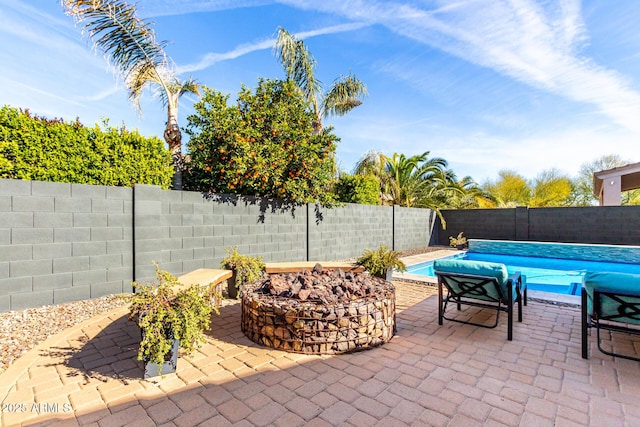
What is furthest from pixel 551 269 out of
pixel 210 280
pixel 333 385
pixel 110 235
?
pixel 110 235

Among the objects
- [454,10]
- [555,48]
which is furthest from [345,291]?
[555,48]

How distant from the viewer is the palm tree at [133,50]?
20.1 feet

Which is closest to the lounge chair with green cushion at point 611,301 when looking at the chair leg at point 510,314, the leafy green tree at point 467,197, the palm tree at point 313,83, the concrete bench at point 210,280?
the chair leg at point 510,314

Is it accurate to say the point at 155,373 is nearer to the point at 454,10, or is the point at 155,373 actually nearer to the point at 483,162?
the point at 454,10

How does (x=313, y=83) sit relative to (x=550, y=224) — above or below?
above

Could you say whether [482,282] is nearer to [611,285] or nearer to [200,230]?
[611,285]

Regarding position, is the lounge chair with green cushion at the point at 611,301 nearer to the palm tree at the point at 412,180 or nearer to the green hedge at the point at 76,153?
the green hedge at the point at 76,153

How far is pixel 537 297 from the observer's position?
516 cm

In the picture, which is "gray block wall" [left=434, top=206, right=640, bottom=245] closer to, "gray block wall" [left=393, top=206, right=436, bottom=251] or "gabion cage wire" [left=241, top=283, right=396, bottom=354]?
"gray block wall" [left=393, top=206, right=436, bottom=251]

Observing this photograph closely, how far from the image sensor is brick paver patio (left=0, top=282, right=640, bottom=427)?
210 centimetres

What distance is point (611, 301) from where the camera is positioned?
9.66ft

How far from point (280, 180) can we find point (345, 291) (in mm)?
4296

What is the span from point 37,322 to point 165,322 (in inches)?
104

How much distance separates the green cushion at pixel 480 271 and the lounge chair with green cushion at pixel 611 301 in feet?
2.44
